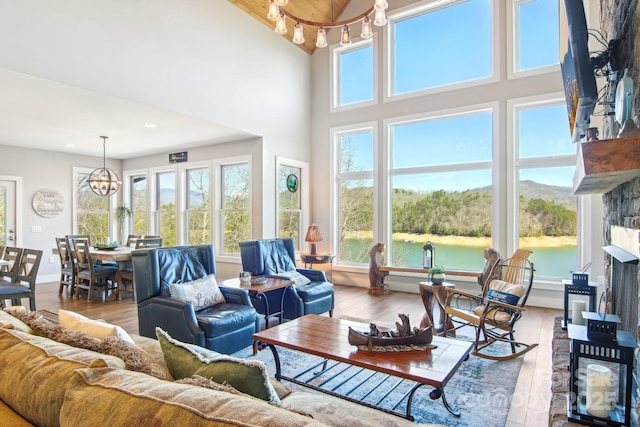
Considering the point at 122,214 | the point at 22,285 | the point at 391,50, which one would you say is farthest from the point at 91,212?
the point at 391,50

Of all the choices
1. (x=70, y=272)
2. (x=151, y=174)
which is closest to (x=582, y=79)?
(x=70, y=272)

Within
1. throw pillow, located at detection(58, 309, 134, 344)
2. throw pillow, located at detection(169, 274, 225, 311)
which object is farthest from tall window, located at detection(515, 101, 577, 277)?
throw pillow, located at detection(58, 309, 134, 344)

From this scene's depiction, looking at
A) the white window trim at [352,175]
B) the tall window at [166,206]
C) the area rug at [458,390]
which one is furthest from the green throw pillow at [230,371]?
the tall window at [166,206]

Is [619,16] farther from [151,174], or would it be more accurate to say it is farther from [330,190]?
[151,174]

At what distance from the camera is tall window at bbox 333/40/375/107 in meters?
6.85

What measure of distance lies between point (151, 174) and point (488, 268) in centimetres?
710

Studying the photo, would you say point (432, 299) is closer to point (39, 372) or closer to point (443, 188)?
point (443, 188)

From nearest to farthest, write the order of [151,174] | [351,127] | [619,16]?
[619,16] < [351,127] < [151,174]

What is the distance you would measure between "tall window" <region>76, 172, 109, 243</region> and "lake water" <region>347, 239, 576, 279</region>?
5851 millimetres

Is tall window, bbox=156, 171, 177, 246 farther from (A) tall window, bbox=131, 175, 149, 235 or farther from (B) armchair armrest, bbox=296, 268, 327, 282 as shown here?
(B) armchair armrest, bbox=296, 268, 327, 282

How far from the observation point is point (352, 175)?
6957mm

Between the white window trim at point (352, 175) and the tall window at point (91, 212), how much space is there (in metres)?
5.31

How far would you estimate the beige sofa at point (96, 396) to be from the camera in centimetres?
73

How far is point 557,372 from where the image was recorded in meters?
2.25
